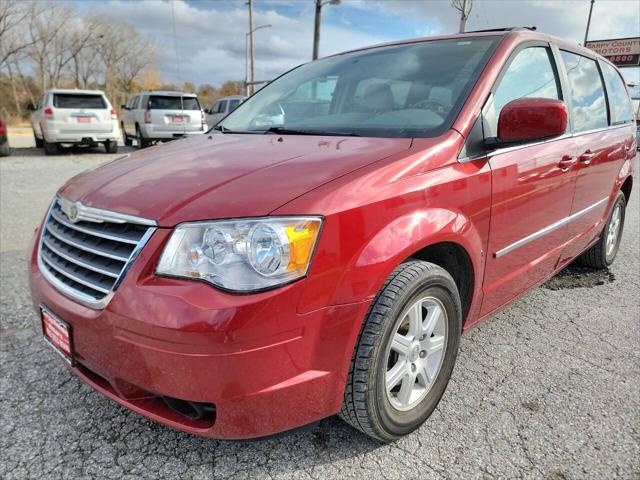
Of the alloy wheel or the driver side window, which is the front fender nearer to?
the alloy wheel

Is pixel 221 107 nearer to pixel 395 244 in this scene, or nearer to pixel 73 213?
pixel 73 213

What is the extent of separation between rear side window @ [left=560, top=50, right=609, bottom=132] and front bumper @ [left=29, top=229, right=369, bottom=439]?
2.30m

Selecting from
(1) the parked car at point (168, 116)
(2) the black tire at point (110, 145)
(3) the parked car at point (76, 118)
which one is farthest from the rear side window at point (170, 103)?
(3) the parked car at point (76, 118)

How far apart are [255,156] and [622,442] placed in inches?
76.8

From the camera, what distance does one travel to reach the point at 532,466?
1801 mm

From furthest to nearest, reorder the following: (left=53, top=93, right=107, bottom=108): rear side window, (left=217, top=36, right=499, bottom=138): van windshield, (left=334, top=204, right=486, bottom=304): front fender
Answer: (left=53, top=93, right=107, bottom=108): rear side window → (left=217, top=36, right=499, bottom=138): van windshield → (left=334, top=204, right=486, bottom=304): front fender

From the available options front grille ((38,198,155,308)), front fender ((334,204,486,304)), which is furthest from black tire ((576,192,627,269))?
front grille ((38,198,155,308))

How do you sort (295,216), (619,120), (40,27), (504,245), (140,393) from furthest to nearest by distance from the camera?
(40,27)
(619,120)
(504,245)
(140,393)
(295,216)

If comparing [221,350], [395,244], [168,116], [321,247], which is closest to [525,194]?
[395,244]

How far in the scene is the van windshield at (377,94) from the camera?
2193mm

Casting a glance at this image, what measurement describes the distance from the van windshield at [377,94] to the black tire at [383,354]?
0.66m

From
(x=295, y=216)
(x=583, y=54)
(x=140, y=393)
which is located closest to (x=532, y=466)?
(x=295, y=216)

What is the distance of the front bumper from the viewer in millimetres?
1417

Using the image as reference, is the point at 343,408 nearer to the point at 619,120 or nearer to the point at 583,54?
the point at 583,54
